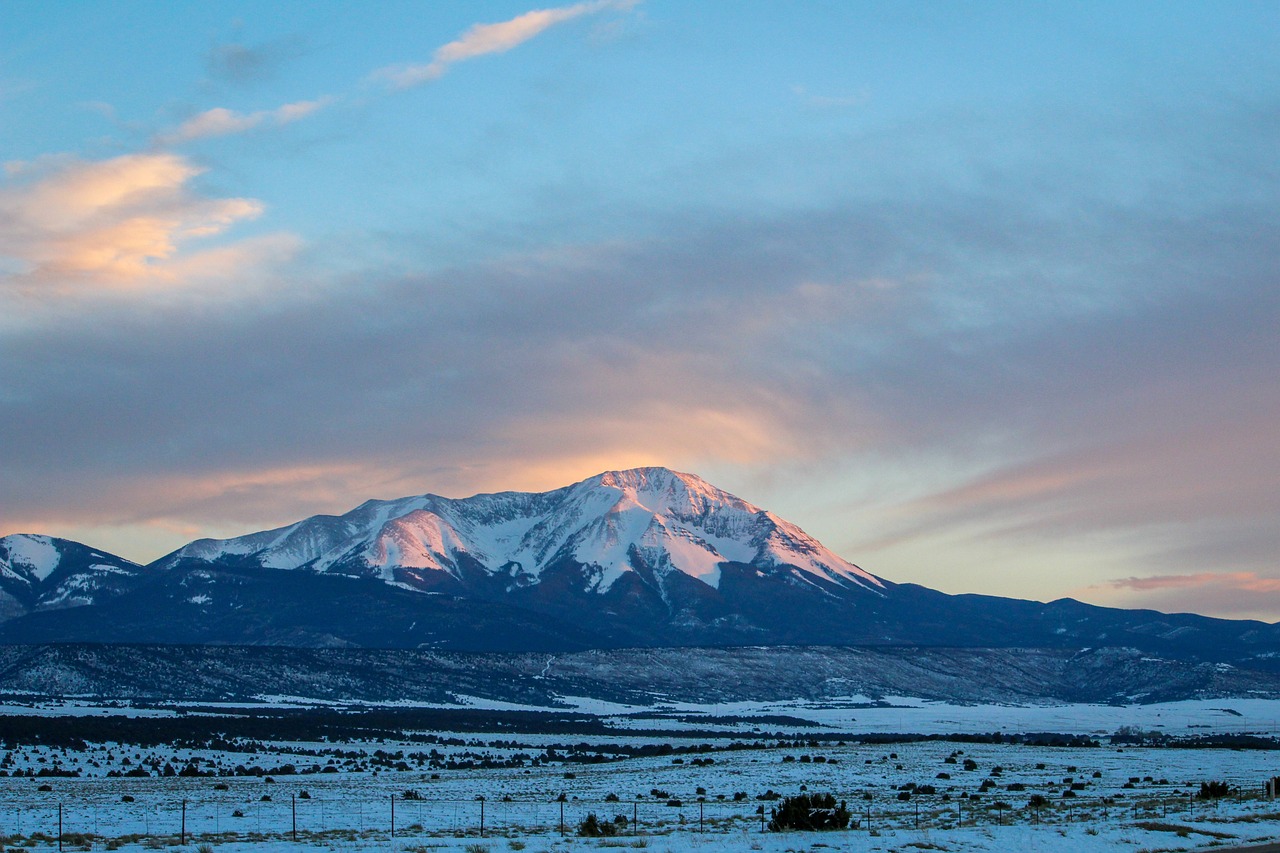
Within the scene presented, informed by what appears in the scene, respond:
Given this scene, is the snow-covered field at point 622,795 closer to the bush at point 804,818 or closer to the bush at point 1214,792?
the bush at point 804,818

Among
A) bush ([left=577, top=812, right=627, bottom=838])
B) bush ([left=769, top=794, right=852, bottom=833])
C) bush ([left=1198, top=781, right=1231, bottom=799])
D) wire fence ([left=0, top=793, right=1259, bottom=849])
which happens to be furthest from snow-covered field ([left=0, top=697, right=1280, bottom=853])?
bush ([left=1198, top=781, right=1231, bottom=799])

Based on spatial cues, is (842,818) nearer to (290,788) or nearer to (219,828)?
(219,828)

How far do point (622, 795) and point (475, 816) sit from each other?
13.6 meters

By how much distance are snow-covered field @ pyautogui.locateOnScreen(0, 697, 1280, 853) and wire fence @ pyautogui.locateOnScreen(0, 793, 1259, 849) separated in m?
0.15

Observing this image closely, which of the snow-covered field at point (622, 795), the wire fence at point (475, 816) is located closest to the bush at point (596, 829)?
the wire fence at point (475, 816)

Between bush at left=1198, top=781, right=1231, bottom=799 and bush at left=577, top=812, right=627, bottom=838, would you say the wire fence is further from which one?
bush at left=1198, top=781, right=1231, bottom=799

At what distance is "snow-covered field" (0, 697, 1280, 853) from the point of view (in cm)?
4522

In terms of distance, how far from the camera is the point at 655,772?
278 ft

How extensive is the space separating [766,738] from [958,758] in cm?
4346

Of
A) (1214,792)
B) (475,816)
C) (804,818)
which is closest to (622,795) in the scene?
(475,816)

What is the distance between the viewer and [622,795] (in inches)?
2719

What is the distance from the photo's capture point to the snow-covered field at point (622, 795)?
4522 cm

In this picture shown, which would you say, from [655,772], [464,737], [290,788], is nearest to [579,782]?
[655,772]

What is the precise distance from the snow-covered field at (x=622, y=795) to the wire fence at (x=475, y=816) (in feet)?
0.48
